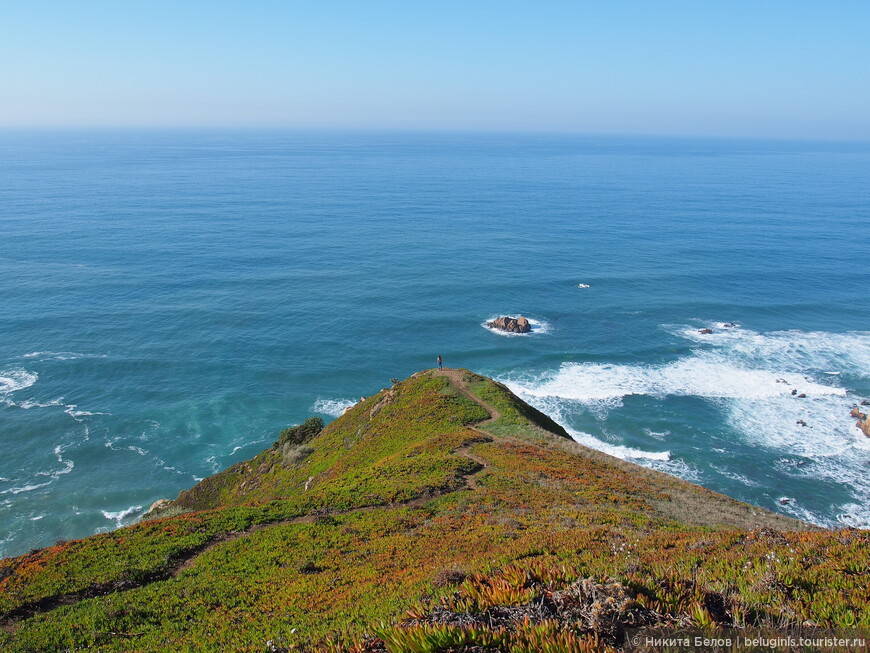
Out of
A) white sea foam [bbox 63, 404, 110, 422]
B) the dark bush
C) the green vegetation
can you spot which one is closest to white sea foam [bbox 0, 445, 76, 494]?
white sea foam [bbox 63, 404, 110, 422]

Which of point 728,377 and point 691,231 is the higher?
point 691,231

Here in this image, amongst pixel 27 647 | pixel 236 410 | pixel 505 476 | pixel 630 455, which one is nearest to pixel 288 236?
pixel 236 410

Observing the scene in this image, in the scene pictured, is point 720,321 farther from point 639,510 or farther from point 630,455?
point 639,510

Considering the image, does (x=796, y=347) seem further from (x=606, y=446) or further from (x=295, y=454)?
(x=295, y=454)

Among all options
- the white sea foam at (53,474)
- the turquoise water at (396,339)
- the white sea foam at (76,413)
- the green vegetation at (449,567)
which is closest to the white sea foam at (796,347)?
the turquoise water at (396,339)

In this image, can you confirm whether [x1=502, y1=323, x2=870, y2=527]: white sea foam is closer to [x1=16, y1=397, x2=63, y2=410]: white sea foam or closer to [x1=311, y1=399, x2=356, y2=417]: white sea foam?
[x1=311, y1=399, x2=356, y2=417]: white sea foam

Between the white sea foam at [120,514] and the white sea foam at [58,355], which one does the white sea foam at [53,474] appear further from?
the white sea foam at [58,355]
